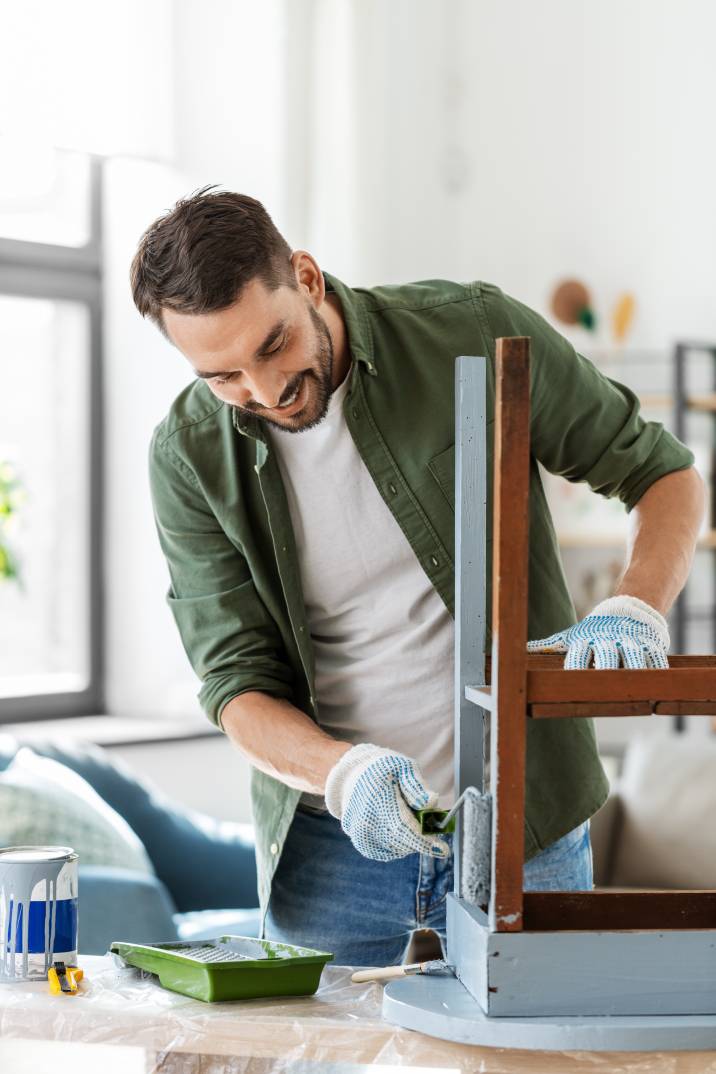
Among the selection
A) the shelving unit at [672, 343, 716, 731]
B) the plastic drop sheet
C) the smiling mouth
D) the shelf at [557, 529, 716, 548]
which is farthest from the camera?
the shelf at [557, 529, 716, 548]

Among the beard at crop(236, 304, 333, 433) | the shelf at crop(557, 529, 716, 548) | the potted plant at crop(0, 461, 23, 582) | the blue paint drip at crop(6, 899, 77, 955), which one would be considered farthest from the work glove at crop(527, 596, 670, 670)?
the shelf at crop(557, 529, 716, 548)

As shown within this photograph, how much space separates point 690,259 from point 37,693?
7.52ft

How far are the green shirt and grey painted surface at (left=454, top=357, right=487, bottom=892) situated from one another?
0.26 meters

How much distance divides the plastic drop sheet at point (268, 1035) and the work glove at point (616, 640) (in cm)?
31

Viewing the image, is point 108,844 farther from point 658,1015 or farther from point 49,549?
point 658,1015

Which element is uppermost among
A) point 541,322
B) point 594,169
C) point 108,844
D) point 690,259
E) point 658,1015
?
point 594,169

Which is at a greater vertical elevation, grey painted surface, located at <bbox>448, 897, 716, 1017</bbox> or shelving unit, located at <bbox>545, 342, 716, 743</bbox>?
shelving unit, located at <bbox>545, 342, 716, 743</bbox>

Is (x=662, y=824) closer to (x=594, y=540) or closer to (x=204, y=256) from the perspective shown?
(x=594, y=540)

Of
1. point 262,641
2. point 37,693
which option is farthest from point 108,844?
point 262,641

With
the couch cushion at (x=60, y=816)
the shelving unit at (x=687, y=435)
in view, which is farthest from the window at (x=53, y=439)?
the shelving unit at (x=687, y=435)

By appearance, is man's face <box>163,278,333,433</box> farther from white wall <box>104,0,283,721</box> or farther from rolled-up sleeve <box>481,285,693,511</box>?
white wall <box>104,0,283,721</box>

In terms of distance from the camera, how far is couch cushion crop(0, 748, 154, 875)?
8.43ft

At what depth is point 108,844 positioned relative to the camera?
107 inches

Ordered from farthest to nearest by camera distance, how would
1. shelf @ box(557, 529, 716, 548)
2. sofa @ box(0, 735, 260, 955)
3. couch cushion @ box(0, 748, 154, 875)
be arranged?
shelf @ box(557, 529, 716, 548) < sofa @ box(0, 735, 260, 955) < couch cushion @ box(0, 748, 154, 875)
